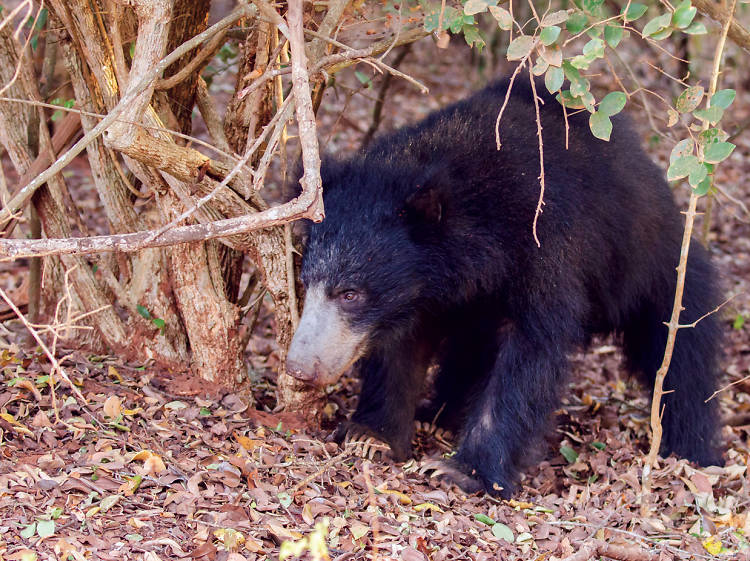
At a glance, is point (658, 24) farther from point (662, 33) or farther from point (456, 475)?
point (456, 475)

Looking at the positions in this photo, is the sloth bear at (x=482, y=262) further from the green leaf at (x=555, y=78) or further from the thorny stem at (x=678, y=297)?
the green leaf at (x=555, y=78)

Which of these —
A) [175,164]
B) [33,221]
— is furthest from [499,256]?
[33,221]

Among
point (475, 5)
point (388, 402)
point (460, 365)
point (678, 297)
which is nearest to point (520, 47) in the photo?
point (475, 5)

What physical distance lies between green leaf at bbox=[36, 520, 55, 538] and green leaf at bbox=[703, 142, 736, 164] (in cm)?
218

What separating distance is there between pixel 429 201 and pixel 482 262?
12.9 inches

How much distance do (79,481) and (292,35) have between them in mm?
1513

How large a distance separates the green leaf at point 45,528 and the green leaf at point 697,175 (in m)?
2.09

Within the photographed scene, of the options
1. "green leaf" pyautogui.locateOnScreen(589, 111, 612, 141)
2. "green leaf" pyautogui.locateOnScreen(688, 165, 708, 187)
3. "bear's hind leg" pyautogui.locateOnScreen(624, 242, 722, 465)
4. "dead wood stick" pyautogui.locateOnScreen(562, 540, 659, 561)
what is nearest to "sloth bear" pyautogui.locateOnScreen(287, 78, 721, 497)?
"bear's hind leg" pyautogui.locateOnScreen(624, 242, 722, 465)

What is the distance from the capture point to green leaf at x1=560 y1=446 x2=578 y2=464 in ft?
13.0

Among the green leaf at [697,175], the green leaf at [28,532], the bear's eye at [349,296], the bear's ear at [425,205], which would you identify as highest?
the green leaf at [697,175]

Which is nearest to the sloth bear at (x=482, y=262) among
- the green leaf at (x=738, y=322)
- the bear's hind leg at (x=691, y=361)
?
the bear's hind leg at (x=691, y=361)

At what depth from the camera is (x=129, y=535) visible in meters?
2.43

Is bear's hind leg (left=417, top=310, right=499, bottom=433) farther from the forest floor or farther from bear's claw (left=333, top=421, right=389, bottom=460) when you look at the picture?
bear's claw (left=333, top=421, right=389, bottom=460)

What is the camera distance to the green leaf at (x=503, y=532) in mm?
2904
